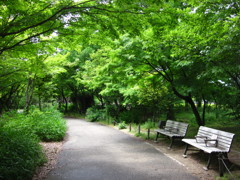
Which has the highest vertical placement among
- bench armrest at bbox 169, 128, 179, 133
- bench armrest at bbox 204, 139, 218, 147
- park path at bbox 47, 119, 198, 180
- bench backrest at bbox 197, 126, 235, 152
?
bench backrest at bbox 197, 126, 235, 152

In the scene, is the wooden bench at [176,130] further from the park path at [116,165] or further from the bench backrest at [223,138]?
the bench backrest at [223,138]

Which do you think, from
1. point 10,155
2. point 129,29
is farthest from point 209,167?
point 10,155

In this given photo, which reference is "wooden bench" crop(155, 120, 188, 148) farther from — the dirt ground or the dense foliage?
the dense foliage

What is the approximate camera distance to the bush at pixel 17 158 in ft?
13.4

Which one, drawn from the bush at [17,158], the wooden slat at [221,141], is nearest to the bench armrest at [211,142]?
the wooden slat at [221,141]

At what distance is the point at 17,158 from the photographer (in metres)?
4.52

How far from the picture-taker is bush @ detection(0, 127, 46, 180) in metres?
4.10

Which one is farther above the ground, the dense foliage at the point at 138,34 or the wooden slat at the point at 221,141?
the dense foliage at the point at 138,34

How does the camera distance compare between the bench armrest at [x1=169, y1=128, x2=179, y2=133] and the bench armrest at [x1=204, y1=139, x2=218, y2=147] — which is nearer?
the bench armrest at [x1=204, y1=139, x2=218, y2=147]

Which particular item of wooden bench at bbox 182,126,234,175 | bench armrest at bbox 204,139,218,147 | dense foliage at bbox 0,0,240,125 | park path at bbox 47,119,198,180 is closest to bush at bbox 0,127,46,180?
park path at bbox 47,119,198,180

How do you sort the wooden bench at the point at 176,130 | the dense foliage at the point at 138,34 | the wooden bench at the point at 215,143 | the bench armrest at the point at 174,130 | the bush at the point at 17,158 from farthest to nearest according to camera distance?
the bench armrest at the point at 174,130 < the wooden bench at the point at 176,130 < the wooden bench at the point at 215,143 < the dense foliage at the point at 138,34 < the bush at the point at 17,158

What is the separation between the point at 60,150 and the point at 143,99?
310 inches

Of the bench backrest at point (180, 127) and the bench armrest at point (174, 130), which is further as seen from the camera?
the bench armrest at point (174, 130)

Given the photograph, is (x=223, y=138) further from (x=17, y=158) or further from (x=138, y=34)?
(x=17, y=158)
